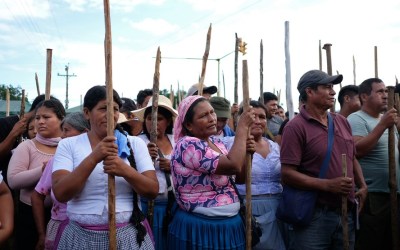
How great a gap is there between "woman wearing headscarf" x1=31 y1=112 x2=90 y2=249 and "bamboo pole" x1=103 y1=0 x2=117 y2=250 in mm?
884

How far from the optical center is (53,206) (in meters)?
3.17

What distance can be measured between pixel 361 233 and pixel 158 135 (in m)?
2.30

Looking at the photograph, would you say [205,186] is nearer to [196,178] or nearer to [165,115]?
[196,178]

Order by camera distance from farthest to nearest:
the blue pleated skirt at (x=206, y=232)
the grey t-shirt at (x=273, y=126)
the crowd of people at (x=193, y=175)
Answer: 1. the grey t-shirt at (x=273, y=126)
2. the blue pleated skirt at (x=206, y=232)
3. the crowd of people at (x=193, y=175)

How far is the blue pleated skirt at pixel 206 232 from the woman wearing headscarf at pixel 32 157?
122 centimetres

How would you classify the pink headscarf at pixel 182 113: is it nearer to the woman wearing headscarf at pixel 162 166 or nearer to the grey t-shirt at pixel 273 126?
the woman wearing headscarf at pixel 162 166

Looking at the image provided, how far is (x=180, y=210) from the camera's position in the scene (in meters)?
2.93

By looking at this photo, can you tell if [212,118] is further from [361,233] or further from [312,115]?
[361,233]

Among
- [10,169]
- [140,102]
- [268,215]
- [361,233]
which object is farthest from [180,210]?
[140,102]

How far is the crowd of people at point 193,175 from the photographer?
2387 millimetres

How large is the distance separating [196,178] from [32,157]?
1597 mm

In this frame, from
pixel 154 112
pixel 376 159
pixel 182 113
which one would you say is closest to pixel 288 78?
pixel 376 159

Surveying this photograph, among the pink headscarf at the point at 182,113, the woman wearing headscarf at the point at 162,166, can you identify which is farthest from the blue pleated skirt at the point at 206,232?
the pink headscarf at the point at 182,113

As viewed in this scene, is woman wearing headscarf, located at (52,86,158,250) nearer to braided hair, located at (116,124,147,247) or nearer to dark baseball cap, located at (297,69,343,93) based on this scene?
braided hair, located at (116,124,147,247)
